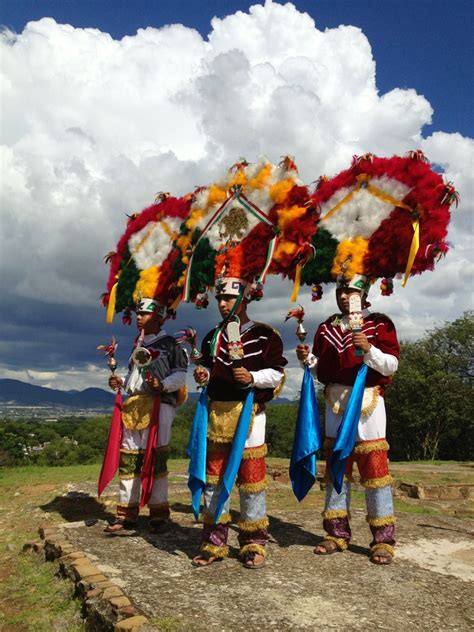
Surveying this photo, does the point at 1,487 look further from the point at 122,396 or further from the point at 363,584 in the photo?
the point at 363,584

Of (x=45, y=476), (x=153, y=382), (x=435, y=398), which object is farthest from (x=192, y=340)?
(x=435, y=398)

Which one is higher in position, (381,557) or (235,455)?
(235,455)

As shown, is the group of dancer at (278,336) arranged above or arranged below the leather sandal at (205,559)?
above

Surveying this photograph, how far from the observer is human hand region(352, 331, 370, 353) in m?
4.30

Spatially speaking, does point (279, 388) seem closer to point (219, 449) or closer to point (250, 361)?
point (250, 361)

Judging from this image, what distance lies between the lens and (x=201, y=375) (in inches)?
182

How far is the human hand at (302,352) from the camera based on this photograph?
4844 millimetres

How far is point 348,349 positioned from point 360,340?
1.34 feet

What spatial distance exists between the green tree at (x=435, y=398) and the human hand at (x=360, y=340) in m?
26.8

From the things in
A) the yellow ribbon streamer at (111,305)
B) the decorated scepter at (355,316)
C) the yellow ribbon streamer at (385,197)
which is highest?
the yellow ribbon streamer at (385,197)

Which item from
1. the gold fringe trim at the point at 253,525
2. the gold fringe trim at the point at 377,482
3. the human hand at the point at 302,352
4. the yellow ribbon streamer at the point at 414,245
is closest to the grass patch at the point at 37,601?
the gold fringe trim at the point at 253,525

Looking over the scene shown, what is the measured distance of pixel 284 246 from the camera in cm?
479

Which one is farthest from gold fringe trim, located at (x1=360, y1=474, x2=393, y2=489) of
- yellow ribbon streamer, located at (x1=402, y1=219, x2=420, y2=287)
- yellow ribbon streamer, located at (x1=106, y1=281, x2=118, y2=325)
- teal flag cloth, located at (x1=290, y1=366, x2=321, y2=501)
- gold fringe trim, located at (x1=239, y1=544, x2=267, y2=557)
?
yellow ribbon streamer, located at (x1=106, y1=281, x2=118, y2=325)

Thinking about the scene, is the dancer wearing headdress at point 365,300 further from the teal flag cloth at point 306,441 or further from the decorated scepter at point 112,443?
the decorated scepter at point 112,443
